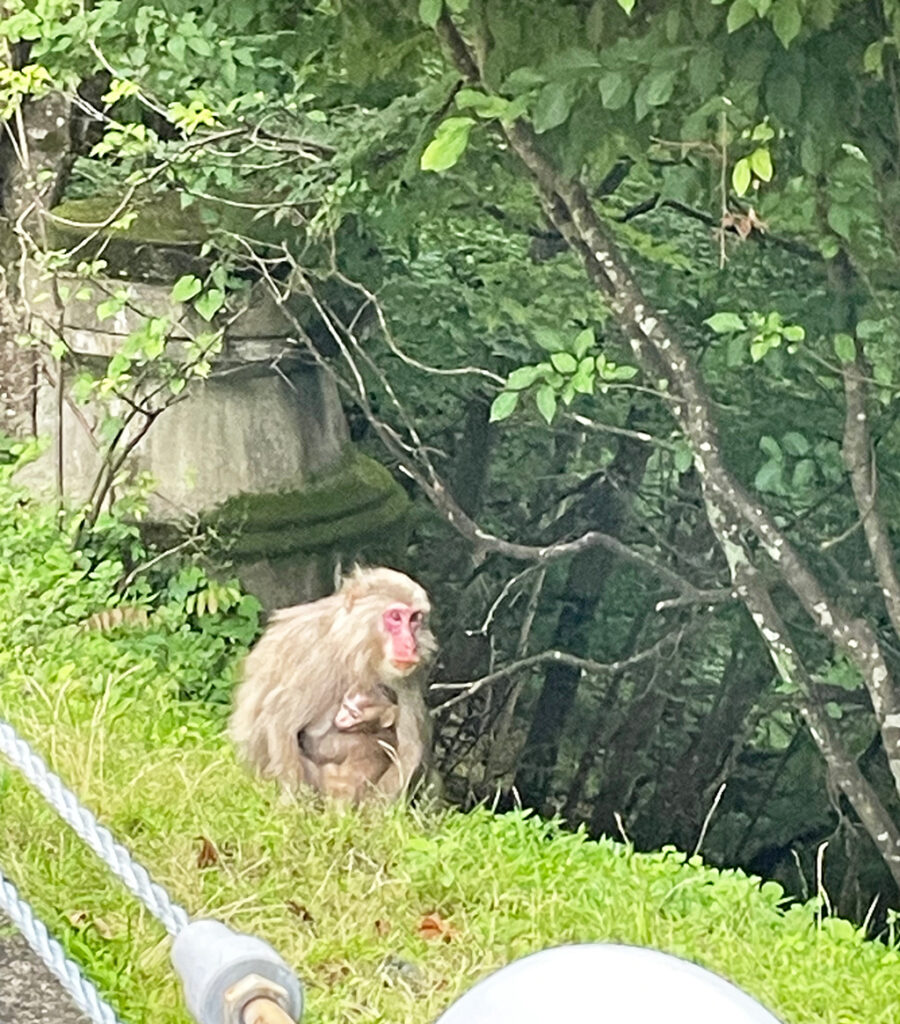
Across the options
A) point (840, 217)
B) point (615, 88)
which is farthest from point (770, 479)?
point (615, 88)

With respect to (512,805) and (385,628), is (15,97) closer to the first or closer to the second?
(385,628)

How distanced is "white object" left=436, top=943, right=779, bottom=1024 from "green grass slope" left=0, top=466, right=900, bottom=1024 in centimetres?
68

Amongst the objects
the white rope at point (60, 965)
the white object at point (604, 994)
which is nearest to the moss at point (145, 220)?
the white rope at point (60, 965)

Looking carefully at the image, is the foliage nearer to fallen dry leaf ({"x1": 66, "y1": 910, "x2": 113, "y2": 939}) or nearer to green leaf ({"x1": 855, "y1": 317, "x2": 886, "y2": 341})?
green leaf ({"x1": 855, "y1": 317, "x2": 886, "y2": 341})

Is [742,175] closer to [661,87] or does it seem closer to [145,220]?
[661,87]

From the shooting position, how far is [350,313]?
6.76 feet

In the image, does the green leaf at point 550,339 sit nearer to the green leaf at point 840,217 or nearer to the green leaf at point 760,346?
the green leaf at point 760,346

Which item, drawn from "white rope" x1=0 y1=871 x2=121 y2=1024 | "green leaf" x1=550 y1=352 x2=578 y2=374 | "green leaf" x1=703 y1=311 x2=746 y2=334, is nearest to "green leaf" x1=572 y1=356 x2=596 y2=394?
"green leaf" x1=550 y1=352 x2=578 y2=374

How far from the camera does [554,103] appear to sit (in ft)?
4.51

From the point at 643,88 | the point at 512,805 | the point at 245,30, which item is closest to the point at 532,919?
the point at 512,805

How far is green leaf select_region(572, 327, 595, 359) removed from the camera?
169 cm

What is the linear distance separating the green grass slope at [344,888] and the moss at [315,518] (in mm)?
248

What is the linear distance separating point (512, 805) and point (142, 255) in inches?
36.3

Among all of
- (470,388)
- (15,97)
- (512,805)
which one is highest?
(15,97)
